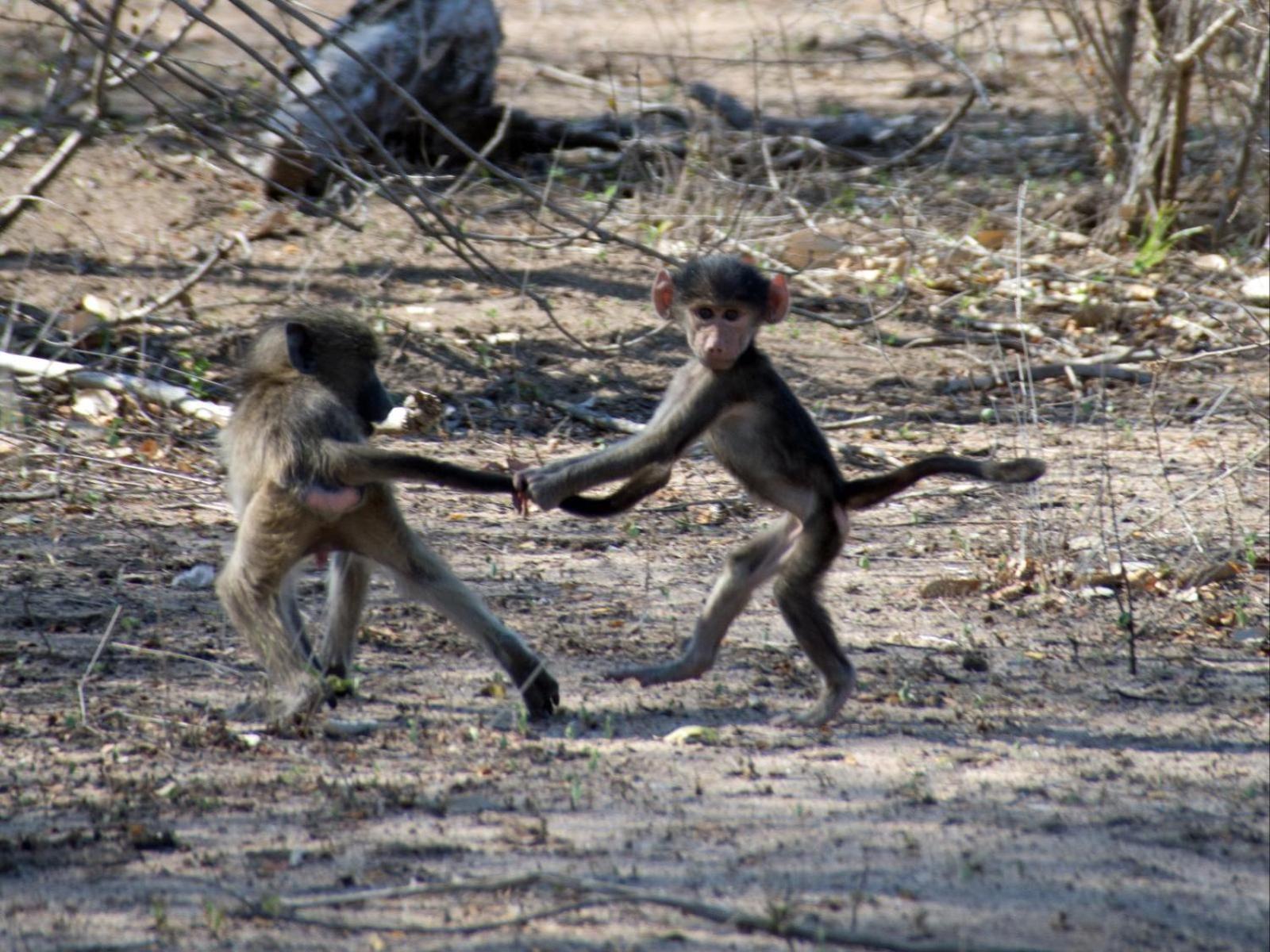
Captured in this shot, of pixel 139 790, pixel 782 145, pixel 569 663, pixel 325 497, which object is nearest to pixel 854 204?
pixel 782 145

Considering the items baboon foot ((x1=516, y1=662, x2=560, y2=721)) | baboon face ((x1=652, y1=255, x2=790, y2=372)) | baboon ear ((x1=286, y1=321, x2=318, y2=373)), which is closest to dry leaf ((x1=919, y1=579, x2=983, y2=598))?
baboon face ((x1=652, y1=255, x2=790, y2=372))

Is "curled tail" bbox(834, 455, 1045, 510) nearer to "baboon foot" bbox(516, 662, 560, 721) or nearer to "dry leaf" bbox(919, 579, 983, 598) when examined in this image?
"baboon foot" bbox(516, 662, 560, 721)

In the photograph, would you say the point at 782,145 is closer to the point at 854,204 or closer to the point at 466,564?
the point at 854,204

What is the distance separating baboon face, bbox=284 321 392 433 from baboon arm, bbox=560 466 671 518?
0.71 meters

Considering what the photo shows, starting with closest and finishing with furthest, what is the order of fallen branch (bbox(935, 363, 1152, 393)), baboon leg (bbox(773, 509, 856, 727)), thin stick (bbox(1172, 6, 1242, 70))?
baboon leg (bbox(773, 509, 856, 727)), fallen branch (bbox(935, 363, 1152, 393)), thin stick (bbox(1172, 6, 1242, 70))

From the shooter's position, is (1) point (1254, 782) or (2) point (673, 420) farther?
(2) point (673, 420)

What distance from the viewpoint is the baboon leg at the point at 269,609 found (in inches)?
188

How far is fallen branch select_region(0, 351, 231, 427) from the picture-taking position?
24.8 ft

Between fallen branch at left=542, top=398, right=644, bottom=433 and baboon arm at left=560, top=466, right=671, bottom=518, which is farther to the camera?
fallen branch at left=542, top=398, right=644, bottom=433

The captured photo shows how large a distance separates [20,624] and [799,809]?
2.98m

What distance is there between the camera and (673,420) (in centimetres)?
512

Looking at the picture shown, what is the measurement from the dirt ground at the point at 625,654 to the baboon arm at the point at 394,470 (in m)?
0.76

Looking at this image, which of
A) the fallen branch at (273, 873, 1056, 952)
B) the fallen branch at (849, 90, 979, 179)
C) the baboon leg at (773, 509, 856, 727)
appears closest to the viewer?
the fallen branch at (273, 873, 1056, 952)

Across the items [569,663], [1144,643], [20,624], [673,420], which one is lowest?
[20,624]
